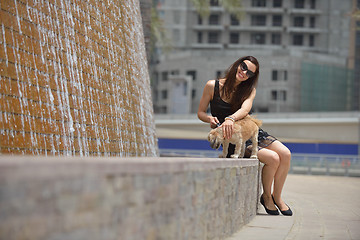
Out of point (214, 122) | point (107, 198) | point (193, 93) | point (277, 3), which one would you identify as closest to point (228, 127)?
point (214, 122)

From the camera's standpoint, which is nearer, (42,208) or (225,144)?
(42,208)

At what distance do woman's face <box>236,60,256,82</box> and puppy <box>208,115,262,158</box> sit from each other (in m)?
0.46

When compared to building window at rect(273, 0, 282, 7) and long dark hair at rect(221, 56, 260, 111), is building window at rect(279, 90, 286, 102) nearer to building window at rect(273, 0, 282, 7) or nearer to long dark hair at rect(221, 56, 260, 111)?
building window at rect(273, 0, 282, 7)

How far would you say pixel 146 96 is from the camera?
38.6 feet

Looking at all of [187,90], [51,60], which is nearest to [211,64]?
[187,90]

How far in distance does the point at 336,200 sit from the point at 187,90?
53770mm

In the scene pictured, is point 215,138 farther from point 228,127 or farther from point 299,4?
point 299,4

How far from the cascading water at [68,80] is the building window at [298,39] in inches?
2661

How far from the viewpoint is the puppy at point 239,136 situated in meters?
5.58

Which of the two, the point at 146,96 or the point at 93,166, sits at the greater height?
the point at 93,166

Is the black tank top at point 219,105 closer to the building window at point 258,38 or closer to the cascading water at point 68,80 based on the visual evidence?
the cascading water at point 68,80

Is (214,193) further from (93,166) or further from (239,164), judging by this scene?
(93,166)

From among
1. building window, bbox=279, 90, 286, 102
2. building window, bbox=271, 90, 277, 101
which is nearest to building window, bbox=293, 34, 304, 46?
building window, bbox=279, 90, 286, 102

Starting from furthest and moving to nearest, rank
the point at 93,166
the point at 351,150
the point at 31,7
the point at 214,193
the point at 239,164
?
the point at 351,150 → the point at 31,7 → the point at 239,164 → the point at 214,193 → the point at 93,166
